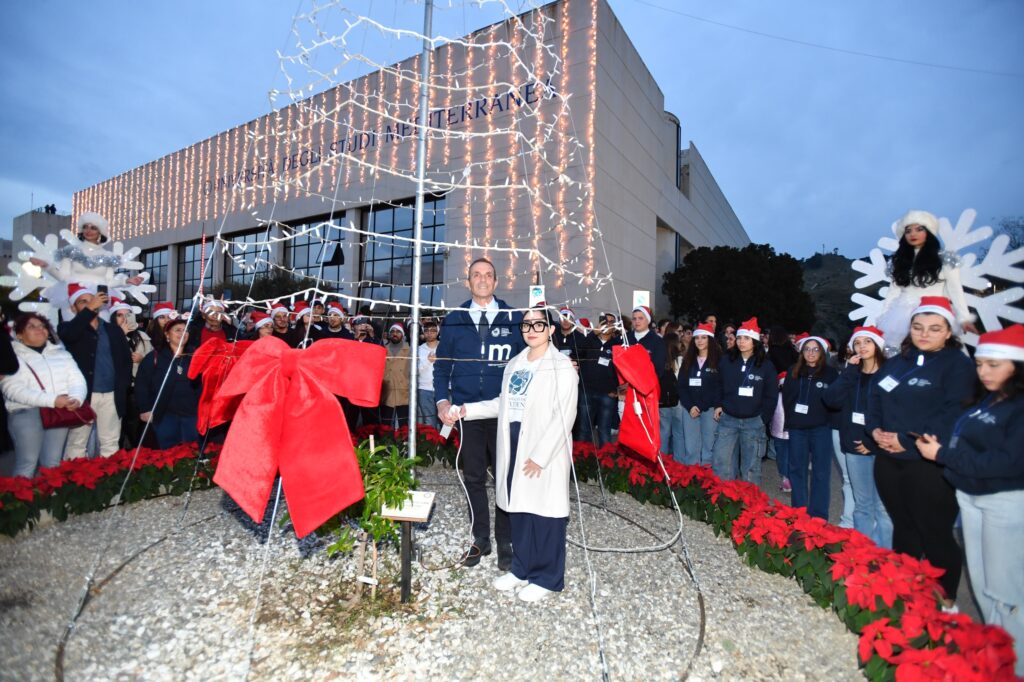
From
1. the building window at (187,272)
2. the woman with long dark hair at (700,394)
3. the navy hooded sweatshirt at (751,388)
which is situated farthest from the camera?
the building window at (187,272)

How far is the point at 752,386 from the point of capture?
17.7ft

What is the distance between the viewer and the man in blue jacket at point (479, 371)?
3680 millimetres

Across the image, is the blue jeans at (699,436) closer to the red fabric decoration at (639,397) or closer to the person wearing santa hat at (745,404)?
the person wearing santa hat at (745,404)

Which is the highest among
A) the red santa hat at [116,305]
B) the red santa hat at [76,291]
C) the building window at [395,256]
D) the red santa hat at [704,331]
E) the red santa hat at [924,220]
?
the building window at [395,256]

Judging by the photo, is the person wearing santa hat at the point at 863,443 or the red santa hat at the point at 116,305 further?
the red santa hat at the point at 116,305

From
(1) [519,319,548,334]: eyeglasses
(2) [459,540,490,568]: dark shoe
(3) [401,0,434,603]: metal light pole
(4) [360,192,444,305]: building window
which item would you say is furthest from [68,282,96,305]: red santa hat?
(4) [360,192,444,305]: building window

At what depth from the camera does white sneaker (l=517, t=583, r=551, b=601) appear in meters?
3.23

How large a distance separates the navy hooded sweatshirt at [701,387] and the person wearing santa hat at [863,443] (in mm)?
1585

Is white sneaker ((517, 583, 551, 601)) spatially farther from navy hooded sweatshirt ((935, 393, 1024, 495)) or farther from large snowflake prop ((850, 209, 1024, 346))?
large snowflake prop ((850, 209, 1024, 346))

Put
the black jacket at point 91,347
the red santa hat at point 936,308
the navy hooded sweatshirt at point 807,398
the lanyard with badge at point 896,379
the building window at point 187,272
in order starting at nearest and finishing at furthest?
the red santa hat at point 936,308 < the lanyard with badge at point 896,379 < the navy hooded sweatshirt at point 807,398 < the black jacket at point 91,347 < the building window at point 187,272

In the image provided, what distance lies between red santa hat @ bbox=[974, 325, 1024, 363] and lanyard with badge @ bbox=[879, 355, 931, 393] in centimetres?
60

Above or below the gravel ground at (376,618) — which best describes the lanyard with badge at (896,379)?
above

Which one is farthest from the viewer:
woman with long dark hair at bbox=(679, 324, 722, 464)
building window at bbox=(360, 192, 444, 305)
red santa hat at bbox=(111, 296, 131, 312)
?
building window at bbox=(360, 192, 444, 305)

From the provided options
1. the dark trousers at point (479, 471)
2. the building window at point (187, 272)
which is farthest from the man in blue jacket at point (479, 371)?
the building window at point (187, 272)
